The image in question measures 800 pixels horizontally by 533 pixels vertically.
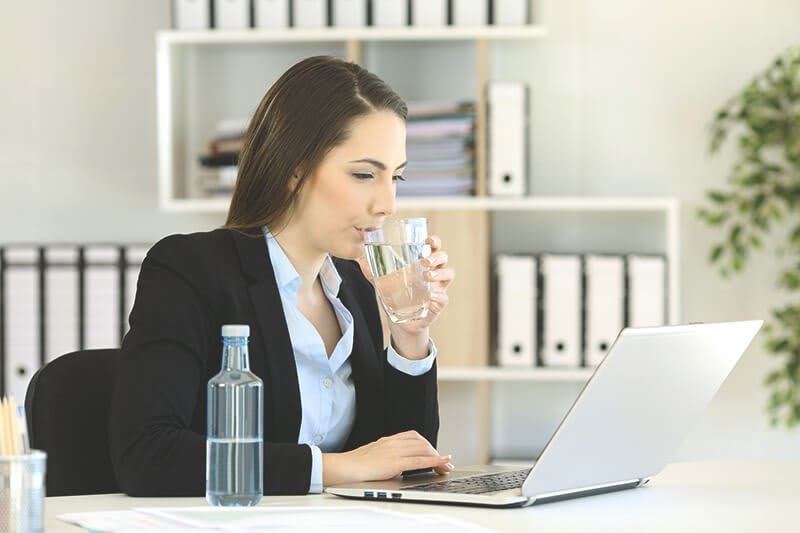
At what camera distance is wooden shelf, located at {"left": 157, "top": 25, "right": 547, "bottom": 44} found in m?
3.15

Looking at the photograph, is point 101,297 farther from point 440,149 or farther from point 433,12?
point 433,12

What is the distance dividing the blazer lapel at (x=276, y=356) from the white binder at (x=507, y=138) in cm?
157

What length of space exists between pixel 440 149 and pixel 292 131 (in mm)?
1472

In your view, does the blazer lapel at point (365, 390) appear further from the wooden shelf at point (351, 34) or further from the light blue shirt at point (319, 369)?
the wooden shelf at point (351, 34)

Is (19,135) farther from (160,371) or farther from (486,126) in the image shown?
(160,371)

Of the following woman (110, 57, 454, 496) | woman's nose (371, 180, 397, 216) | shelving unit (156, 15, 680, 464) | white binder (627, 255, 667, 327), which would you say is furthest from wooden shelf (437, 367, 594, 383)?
woman's nose (371, 180, 397, 216)

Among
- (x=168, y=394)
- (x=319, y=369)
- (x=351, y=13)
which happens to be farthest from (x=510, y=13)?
(x=168, y=394)

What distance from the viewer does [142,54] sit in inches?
136

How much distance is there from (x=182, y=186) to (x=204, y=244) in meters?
1.74

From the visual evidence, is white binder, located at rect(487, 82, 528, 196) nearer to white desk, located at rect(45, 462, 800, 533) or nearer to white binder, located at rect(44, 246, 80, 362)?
white binder, located at rect(44, 246, 80, 362)

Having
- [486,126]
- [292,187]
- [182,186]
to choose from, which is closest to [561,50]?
[486,126]

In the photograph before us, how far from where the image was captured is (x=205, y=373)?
162 cm

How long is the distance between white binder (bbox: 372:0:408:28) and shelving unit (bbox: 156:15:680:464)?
30mm

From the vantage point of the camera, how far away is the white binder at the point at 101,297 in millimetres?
3221
